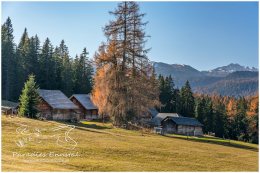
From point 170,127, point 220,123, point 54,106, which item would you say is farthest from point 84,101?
point 220,123

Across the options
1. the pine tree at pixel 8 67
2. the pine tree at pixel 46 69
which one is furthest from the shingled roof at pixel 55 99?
the pine tree at pixel 8 67

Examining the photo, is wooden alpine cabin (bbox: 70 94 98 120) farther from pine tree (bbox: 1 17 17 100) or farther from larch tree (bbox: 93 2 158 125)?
larch tree (bbox: 93 2 158 125)

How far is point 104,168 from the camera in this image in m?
19.7

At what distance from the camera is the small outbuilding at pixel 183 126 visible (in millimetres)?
63812

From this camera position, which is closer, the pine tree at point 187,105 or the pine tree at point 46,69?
the pine tree at point 46,69

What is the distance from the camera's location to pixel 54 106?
5516 centimetres

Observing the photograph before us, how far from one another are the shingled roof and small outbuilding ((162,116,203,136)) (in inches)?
676

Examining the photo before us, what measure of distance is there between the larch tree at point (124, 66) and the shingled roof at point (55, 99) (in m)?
13.7

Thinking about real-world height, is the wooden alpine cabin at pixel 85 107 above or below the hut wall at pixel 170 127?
above

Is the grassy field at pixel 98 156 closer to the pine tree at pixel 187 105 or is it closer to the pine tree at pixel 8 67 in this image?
the pine tree at pixel 8 67

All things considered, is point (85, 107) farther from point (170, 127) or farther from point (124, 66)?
point (124, 66)

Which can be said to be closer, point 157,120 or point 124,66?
point 124,66

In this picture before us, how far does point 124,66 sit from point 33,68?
2993cm

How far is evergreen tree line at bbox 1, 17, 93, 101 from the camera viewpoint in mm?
66375
